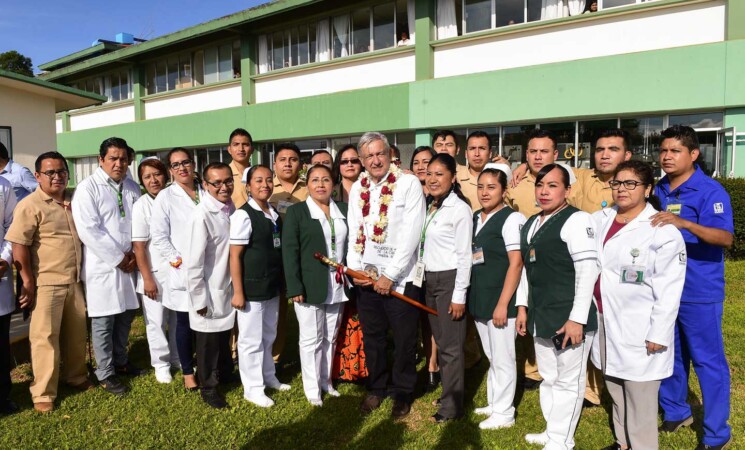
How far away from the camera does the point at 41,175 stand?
13.8ft

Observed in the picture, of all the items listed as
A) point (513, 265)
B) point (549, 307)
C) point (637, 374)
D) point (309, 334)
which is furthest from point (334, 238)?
point (637, 374)

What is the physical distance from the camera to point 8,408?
4.18m

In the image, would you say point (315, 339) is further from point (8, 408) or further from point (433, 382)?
point (8, 408)

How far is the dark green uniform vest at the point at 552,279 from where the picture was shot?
10.7 feet

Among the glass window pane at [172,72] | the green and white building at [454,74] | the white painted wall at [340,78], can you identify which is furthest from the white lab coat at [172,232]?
the glass window pane at [172,72]

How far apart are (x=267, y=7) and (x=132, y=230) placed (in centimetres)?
1349

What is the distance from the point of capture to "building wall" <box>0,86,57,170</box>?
8727 millimetres

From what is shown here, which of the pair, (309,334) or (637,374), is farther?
(309,334)

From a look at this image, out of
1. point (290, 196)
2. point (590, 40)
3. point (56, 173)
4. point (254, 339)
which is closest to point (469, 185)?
point (290, 196)

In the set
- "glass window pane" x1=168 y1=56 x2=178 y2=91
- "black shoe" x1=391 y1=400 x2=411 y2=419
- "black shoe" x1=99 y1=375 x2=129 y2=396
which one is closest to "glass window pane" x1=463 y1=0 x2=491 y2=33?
"black shoe" x1=391 y1=400 x2=411 y2=419

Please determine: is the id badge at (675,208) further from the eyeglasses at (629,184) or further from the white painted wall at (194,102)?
the white painted wall at (194,102)

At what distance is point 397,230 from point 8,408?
3.65m

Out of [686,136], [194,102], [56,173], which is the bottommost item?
[56,173]

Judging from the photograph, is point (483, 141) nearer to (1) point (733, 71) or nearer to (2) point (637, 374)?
(2) point (637, 374)
